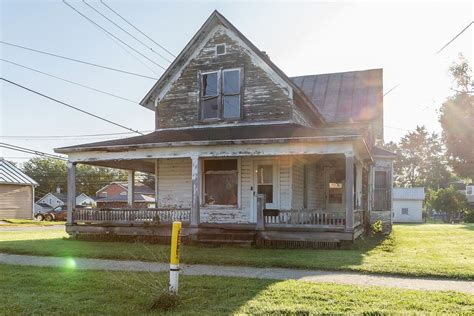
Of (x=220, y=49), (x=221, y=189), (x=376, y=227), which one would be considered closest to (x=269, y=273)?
(x=221, y=189)

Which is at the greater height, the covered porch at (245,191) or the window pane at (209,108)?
the window pane at (209,108)

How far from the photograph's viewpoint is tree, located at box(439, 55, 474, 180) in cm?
4578

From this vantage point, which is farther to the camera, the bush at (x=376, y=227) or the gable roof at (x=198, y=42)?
the bush at (x=376, y=227)

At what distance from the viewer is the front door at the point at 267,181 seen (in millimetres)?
15422

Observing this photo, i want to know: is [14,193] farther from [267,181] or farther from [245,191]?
[267,181]

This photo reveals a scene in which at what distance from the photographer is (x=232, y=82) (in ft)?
52.7

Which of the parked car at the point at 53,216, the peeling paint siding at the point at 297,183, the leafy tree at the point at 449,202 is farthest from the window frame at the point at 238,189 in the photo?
the leafy tree at the point at 449,202

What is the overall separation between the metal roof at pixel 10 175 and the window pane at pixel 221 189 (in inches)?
998

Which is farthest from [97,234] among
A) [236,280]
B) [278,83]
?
[236,280]

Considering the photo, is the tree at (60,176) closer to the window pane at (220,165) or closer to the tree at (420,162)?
the tree at (420,162)

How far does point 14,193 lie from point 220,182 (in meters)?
27.3

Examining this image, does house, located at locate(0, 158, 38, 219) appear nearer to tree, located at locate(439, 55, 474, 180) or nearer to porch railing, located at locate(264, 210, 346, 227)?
porch railing, located at locate(264, 210, 346, 227)

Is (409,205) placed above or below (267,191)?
below

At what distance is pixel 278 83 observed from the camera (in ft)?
50.4
